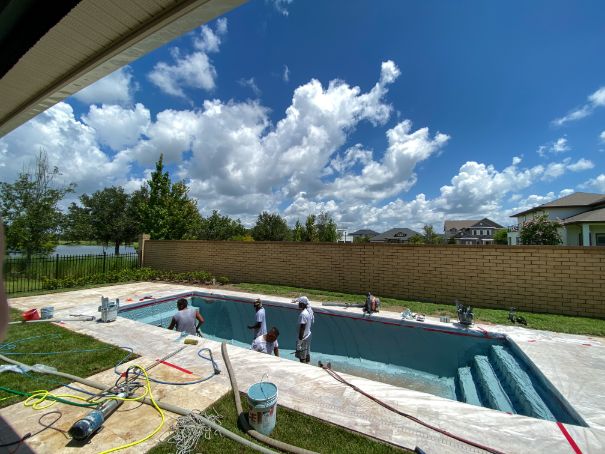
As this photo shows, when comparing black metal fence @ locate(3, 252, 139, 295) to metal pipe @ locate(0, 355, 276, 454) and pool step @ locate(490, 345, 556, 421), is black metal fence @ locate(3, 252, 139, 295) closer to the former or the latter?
metal pipe @ locate(0, 355, 276, 454)

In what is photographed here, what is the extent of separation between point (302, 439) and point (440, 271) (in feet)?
27.3

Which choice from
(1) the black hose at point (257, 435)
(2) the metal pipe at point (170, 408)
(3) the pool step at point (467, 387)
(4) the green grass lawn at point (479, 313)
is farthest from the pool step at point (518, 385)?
(2) the metal pipe at point (170, 408)

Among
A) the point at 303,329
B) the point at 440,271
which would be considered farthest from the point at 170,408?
the point at 440,271

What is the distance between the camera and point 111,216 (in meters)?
36.7

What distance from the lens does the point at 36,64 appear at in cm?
301

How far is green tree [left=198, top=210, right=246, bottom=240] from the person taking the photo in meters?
34.5

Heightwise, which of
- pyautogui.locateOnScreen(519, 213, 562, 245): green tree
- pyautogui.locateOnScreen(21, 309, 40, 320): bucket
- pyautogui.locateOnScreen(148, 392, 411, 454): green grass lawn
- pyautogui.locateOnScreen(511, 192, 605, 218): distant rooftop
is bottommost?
pyautogui.locateOnScreen(148, 392, 411, 454): green grass lawn

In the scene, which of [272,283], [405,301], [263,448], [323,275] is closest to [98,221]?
[272,283]

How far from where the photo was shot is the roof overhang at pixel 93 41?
2.42m

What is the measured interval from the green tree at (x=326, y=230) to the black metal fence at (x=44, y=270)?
21.7 m

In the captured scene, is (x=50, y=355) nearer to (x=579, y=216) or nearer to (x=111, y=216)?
(x=579, y=216)

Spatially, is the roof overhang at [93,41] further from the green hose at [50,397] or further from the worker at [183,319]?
the worker at [183,319]

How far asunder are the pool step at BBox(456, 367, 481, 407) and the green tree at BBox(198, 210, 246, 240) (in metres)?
29.7

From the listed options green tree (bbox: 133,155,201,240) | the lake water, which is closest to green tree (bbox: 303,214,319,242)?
green tree (bbox: 133,155,201,240)
